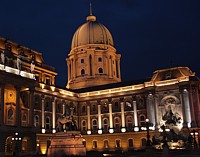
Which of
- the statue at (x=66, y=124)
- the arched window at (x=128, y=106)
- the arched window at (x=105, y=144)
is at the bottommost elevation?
the arched window at (x=105, y=144)

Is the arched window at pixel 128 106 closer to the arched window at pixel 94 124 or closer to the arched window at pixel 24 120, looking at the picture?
the arched window at pixel 94 124

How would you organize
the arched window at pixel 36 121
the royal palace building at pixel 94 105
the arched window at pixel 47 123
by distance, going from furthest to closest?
the arched window at pixel 47 123 < the arched window at pixel 36 121 < the royal palace building at pixel 94 105

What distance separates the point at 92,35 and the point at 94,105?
2954 centimetres

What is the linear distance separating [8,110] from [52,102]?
18.0 metres

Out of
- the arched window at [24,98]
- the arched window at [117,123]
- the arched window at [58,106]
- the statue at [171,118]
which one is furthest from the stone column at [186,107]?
the arched window at [24,98]

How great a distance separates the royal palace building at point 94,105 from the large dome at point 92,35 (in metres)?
22.5

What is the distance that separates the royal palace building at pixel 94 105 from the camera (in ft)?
203

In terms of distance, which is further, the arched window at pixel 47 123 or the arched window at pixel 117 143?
the arched window at pixel 117 143

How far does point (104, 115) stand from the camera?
85.4 m

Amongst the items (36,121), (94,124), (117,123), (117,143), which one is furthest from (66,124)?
(94,124)

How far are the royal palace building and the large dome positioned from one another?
22492mm

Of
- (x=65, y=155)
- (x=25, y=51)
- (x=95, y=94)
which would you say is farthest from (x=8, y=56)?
(x=65, y=155)

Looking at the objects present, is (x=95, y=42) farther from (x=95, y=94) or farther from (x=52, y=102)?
(x=52, y=102)

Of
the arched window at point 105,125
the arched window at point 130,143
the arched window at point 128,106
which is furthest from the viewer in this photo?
the arched window at point 105,125
